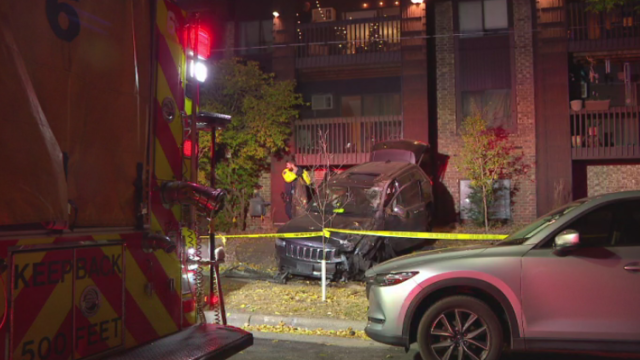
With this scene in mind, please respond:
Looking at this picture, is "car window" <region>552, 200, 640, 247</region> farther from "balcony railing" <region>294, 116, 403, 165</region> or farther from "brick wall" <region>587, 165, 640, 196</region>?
"brick wall" <region>587, 165, 640, 196</region>

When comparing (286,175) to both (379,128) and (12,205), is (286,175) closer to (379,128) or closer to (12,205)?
(379,128)

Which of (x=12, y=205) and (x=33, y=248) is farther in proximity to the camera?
(x=33, y=248)

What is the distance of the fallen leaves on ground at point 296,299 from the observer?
7.35 metres

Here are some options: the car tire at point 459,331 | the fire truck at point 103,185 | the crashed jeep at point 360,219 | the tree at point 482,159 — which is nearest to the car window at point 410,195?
the crashed jeep at point 360,219

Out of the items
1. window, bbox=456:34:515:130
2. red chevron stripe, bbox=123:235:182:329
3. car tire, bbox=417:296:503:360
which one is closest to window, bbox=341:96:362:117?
window, bbox=456:34:515:130

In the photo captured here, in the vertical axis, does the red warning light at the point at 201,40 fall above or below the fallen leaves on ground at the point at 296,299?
above

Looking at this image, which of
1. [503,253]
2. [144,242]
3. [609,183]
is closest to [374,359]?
[503,253]

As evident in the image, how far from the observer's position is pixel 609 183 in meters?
16.7

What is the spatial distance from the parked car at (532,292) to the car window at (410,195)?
6.29 metres

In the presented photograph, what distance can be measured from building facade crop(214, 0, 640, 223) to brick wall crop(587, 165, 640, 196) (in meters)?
0.04

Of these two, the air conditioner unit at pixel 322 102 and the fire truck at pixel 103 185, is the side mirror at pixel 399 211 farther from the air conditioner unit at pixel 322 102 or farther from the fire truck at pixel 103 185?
the air conditioner unit at pixel 322 102

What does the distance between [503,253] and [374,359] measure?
177cm

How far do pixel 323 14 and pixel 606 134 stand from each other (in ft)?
33.3

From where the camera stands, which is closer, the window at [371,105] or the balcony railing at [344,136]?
the balcony railing at [344,136]
